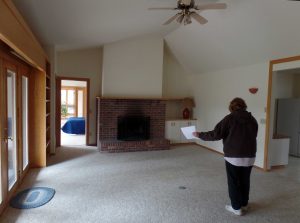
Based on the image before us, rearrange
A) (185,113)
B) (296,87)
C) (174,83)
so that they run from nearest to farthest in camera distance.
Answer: (296,87), (185,113), (174,83)

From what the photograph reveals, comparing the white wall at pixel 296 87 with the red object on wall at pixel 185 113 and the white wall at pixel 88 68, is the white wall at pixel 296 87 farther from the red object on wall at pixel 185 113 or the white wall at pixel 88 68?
the white wall at pixel 88 68

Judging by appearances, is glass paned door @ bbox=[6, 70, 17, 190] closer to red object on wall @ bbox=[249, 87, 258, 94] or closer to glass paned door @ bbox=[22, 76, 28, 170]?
glass paned door @ bbox=[22, 76, 28, 170]

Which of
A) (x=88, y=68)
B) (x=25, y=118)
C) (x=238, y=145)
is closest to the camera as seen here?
(x=238, y=145)

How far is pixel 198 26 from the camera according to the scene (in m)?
5.04

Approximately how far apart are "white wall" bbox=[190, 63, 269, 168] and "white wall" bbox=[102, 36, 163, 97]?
140 centimetres

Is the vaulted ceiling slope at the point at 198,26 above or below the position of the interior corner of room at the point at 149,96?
above

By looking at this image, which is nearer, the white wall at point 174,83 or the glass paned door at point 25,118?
the glass paned door at point 25,118

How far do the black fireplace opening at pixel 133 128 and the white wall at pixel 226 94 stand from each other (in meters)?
1.83

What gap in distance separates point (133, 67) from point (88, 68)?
52.7 inches

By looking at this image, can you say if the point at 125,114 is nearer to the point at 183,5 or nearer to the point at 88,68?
the point at 88,68

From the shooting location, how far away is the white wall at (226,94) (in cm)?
473

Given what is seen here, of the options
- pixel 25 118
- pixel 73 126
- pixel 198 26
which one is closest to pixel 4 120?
pixel 25 118

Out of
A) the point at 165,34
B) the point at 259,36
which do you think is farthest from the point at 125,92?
the point at 259,36

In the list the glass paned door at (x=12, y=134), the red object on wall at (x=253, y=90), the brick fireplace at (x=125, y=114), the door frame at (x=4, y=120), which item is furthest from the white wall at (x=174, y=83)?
the glass paned door at (x=12, y=134)
